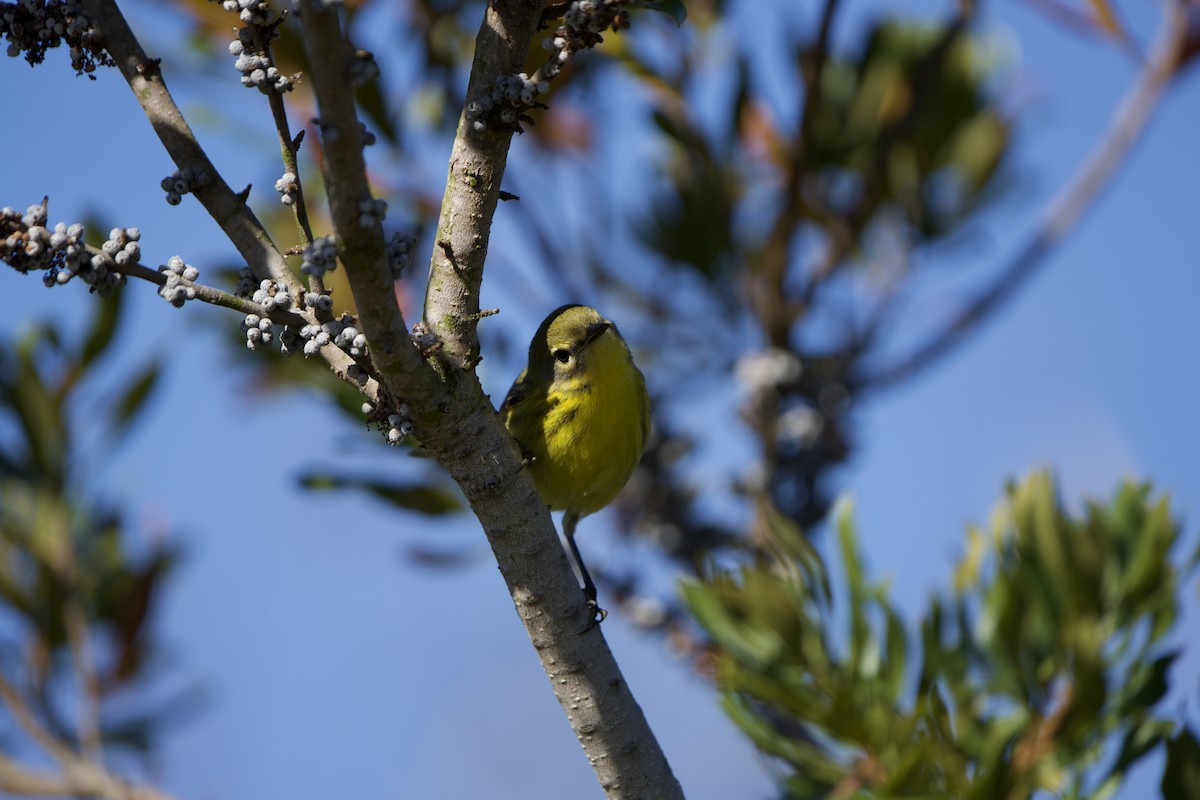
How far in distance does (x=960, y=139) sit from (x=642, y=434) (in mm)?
1273

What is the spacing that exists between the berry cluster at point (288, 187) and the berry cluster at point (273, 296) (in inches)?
3.9

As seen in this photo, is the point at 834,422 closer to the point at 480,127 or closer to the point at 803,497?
the point at 803,497

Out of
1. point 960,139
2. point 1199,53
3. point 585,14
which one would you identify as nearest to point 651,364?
point 960,139

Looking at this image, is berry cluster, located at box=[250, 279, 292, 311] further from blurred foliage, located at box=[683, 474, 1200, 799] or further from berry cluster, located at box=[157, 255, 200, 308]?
blurred foliage, located at box=[683, 474, 1200, 799]

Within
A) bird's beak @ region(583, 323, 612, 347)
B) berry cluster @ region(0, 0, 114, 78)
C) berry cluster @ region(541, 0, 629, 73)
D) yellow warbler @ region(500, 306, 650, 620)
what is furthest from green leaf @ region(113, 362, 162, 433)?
berry cluster @ region(541, 0, 629, 73)

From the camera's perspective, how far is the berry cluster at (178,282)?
122 cm

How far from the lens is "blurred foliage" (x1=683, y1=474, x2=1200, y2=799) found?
5.22ft

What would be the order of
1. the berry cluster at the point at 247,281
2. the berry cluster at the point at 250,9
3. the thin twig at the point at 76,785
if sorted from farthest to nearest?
the thin twig at the point at 76,785 → the berry cluster at the point at 247,281 → the berry cluster at the point at 250,9

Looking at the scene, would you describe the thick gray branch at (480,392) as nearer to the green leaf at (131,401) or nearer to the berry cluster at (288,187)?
the berry cluster at (288,187)

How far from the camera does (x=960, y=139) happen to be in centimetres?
311

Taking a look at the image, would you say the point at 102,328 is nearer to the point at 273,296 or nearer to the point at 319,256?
the point at 273,296

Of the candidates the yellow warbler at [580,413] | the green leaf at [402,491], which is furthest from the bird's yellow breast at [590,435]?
the green leaf at [402,491]

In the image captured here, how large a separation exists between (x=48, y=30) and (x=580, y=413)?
1.56m

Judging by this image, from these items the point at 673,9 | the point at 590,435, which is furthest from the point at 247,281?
the point at 590,435
